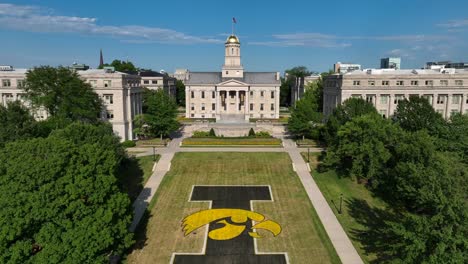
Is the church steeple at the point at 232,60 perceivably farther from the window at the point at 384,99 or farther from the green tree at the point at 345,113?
the green tree at the point at 345,113

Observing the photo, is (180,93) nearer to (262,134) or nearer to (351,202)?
(262,134)

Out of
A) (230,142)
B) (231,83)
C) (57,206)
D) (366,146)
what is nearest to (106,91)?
(230,142)

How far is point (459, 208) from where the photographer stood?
21.6 metres

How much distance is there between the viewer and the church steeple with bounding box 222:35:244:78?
96812mm

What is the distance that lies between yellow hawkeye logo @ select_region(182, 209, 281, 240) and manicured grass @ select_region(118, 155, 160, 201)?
9.09 metres

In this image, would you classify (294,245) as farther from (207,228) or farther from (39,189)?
(39,189)

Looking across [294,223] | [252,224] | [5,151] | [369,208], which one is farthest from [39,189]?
[369,208]

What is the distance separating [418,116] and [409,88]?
17679mm

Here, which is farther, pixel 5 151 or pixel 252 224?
pixel 252 224

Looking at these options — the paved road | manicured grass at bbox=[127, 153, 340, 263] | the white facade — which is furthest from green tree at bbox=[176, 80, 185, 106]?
manicured grass at bbox=[127, 153, 340, 263]

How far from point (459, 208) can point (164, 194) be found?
2978 centimetres

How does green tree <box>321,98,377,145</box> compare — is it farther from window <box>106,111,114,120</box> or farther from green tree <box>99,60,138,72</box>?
green tree <box>99,60,138,72</box>

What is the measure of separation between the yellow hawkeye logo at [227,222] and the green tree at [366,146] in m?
14.7

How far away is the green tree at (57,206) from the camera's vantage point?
20.5 m
